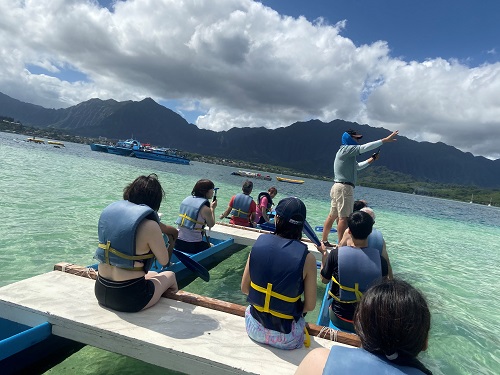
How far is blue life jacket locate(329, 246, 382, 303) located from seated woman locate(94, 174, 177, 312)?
2425mm

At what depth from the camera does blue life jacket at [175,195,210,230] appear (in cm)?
774

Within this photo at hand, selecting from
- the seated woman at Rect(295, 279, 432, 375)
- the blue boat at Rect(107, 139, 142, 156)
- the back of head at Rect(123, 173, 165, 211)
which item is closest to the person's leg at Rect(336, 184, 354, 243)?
the back of head at Rect(123, 173, 165, 211)

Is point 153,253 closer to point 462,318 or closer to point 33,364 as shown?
point 33,364

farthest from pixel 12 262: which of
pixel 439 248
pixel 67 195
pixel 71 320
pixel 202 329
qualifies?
pixel 439 248

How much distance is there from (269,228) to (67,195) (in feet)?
42.9

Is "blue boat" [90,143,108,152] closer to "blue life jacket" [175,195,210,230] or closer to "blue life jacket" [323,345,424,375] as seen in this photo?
"blue life jacket" [175,195,210,230]

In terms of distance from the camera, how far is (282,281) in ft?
11.4

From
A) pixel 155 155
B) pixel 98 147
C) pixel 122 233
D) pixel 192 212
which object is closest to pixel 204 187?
pixel 192 212

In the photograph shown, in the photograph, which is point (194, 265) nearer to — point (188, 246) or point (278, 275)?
point (188, 246)

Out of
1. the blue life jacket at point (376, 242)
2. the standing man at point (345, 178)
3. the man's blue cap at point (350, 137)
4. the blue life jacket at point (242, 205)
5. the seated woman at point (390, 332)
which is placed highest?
the man's blue cap at point (350, 137)

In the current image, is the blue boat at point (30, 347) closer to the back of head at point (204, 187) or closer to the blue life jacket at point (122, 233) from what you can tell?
the blue life jacket at point (122, 233)

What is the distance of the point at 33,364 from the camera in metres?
4.06

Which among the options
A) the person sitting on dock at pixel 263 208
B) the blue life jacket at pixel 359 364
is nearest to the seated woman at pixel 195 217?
the person sitting on dock at pixel 263 208

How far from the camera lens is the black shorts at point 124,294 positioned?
13.5 ft
